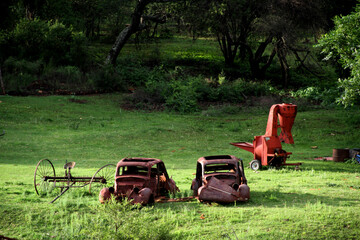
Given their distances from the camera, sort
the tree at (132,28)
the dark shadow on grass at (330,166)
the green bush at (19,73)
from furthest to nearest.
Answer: the tree at (132,28)
the green bush at (19,73)
the dark shadow on grass at (330,166)

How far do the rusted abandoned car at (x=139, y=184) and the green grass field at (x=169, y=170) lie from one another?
312mm

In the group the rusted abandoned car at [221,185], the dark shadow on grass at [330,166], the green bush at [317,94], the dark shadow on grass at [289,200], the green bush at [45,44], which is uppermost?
the green bush at [45,44]

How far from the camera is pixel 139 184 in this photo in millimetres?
10406

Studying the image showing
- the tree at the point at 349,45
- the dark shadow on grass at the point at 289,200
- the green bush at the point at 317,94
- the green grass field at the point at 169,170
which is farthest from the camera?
the green bush at the point at 317,94

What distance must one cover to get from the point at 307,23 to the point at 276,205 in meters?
29.3

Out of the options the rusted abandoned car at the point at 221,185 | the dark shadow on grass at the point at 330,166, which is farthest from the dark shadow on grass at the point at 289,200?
the dark shadow on grass at the point at 330,166

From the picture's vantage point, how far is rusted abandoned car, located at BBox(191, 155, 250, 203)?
10.3 metres

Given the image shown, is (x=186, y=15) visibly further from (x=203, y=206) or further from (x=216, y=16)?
(x=203, y=206)

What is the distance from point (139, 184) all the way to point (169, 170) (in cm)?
→ 553

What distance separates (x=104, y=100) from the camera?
1249 inches

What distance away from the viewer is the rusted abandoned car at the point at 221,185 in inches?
404

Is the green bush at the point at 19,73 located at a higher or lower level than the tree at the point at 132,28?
lower

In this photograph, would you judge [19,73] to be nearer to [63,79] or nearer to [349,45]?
[63,79]

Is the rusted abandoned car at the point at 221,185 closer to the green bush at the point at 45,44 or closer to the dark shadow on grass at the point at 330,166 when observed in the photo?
the dark shadow on grass at the point at 330,166
